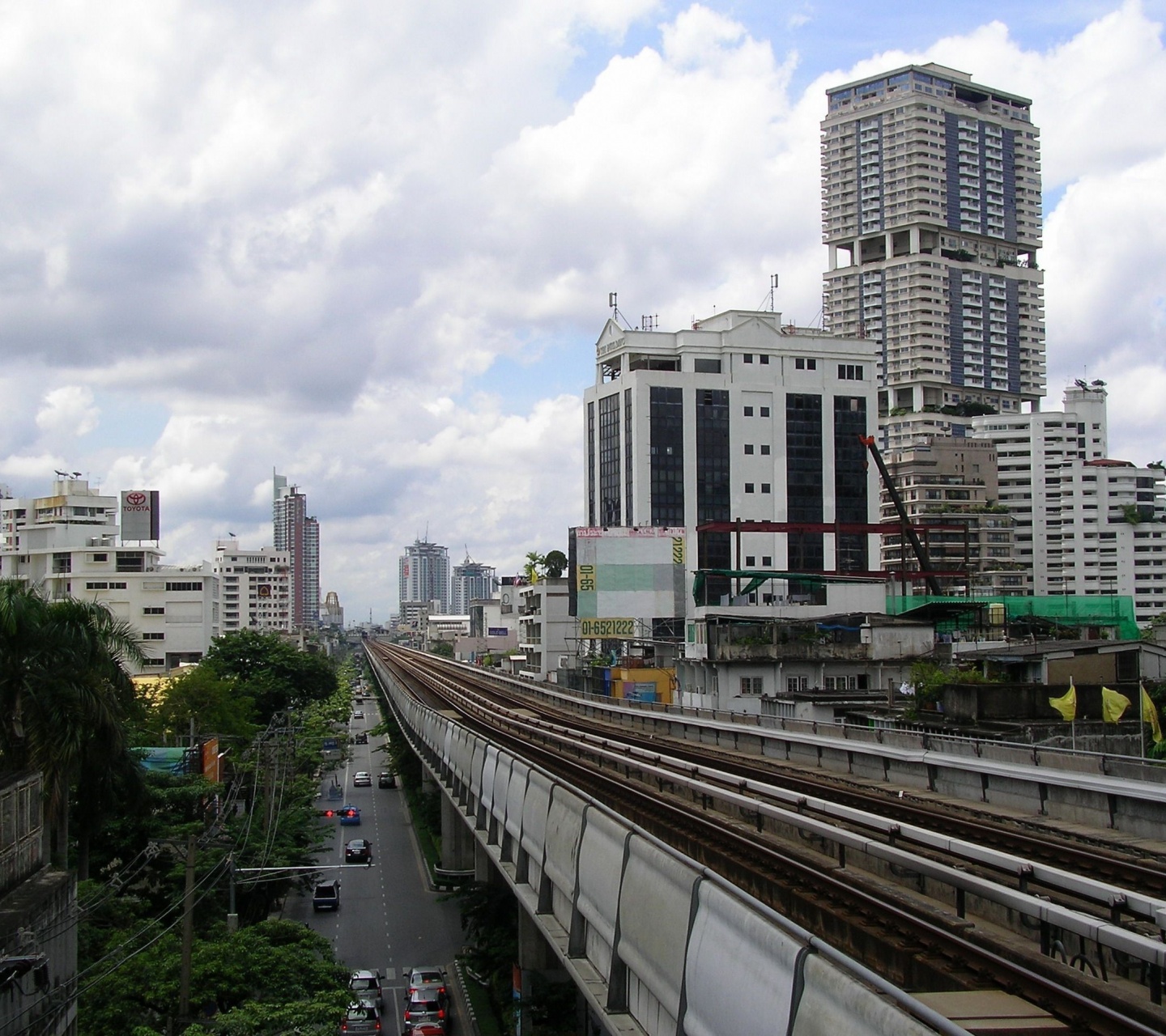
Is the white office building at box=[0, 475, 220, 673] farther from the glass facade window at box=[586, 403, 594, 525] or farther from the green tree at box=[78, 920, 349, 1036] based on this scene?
the green tree at box=[78, 920, 349, 1036]

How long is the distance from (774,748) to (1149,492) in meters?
103

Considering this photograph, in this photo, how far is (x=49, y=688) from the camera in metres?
21.5

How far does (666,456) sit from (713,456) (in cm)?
469

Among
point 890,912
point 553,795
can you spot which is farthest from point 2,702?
point 890,912

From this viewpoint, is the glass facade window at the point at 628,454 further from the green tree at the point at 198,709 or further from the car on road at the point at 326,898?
the car on road at the point at 326,898

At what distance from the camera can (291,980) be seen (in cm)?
2088

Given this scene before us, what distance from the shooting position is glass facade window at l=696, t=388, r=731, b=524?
11112 cm

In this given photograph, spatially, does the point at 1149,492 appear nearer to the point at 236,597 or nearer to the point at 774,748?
the point at 774,748

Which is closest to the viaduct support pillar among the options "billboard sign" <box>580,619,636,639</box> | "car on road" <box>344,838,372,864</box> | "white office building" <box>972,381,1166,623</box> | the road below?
the road below

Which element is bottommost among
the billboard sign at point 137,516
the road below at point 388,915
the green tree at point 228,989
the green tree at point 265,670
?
the road below at point 388,915

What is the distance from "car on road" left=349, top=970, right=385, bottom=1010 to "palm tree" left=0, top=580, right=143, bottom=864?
28.3ft

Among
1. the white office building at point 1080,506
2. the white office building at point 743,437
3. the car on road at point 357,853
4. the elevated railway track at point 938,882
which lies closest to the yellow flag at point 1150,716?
the elevated railway track at point 938,882

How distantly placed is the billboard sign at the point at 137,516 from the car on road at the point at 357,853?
54.8 metres

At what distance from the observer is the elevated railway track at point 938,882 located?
1005cm
